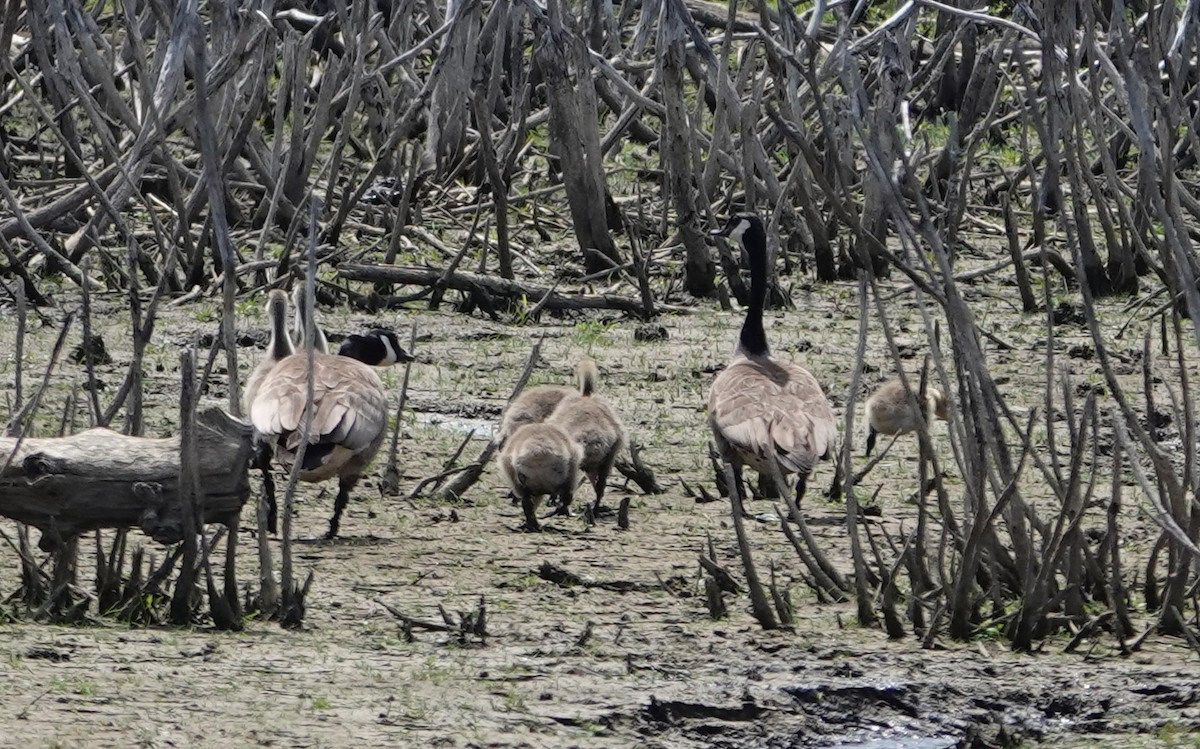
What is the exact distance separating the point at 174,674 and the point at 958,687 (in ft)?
6.86

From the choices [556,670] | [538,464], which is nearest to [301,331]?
[538,464]

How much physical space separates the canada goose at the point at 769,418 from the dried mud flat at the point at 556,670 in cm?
30

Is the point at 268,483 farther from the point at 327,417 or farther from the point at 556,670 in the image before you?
the point at 556,670

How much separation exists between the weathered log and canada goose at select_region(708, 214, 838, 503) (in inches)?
121

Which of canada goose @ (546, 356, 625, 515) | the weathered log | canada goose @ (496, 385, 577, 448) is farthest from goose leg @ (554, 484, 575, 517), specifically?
the weathered log

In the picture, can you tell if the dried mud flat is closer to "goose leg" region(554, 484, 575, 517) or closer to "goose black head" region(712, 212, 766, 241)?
"goose leg" region(554, 484, 575, 517)

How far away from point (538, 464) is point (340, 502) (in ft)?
2.54

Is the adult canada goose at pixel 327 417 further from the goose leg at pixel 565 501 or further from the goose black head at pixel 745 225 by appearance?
the goose black head at pixel 745 225

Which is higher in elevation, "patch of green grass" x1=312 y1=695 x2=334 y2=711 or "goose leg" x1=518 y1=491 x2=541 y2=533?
"goose leg" x1=518 y1=491 x2=541 y2=533

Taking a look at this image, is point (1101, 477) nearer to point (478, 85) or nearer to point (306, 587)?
point (306, 587)

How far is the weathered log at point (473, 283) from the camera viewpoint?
11508mm

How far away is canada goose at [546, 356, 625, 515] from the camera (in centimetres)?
766

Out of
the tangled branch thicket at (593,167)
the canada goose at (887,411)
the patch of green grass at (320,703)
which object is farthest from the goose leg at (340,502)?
the canada goose at (887,411)

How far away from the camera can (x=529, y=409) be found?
8.15 meters
